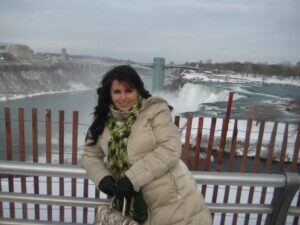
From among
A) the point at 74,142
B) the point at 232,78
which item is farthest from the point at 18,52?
the point at 74,142

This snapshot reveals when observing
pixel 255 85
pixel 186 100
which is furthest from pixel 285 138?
pixel 255 85

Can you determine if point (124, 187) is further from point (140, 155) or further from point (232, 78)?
point (232, 78)

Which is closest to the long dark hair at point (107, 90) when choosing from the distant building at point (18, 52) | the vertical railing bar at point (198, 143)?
the vertical railing bar at point (198, 143)

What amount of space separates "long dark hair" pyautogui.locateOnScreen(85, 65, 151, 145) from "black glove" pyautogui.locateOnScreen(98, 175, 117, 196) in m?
0.24

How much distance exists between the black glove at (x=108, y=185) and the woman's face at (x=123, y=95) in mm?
401

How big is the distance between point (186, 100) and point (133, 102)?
118 ft

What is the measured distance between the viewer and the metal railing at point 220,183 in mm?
2062

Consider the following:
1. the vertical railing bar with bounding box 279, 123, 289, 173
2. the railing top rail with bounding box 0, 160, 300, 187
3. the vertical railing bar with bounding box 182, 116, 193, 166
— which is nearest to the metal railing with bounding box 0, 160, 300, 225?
the railing top rail with bounding box 0, 160, 300, 187

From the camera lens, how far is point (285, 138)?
9.00 feet

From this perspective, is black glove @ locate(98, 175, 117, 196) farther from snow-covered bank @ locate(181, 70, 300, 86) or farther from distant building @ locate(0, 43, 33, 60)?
distant building @ locate(0, 43, 33, 60)

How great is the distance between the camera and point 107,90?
1.76m

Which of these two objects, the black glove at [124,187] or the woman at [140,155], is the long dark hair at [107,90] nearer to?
the woman at [140,155]

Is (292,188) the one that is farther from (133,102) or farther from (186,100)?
(186,100)

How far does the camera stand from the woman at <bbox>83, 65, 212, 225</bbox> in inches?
64.2
